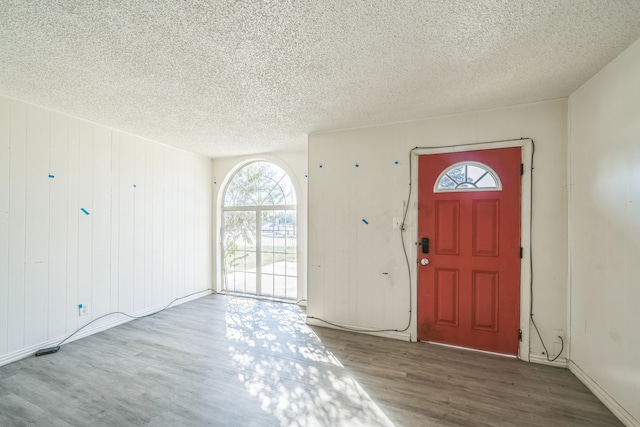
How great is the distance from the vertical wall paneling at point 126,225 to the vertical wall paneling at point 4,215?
1.03m

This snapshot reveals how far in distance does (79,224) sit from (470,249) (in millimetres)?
4405

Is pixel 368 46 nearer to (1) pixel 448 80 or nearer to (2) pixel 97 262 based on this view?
(1) pixel 448 80

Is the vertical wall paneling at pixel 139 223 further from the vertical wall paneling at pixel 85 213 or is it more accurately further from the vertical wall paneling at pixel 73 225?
the vertical wall paneling at pixel 73 225

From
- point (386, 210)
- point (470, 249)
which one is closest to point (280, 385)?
point (386, 210)

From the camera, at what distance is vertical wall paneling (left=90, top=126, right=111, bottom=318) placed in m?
3.16

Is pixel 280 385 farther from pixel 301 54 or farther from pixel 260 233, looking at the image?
pixel 260 233

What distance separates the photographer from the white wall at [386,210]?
99.0 inches

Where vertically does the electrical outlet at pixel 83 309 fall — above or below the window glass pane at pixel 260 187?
below

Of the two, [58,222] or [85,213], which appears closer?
[58,222]

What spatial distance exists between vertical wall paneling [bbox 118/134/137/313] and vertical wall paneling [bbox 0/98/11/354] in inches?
40.4

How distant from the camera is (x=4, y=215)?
245cm

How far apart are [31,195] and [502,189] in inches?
188

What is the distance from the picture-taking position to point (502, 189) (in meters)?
2.67

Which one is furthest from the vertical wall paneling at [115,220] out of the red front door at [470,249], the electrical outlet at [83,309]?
the red front door at [470,249]
